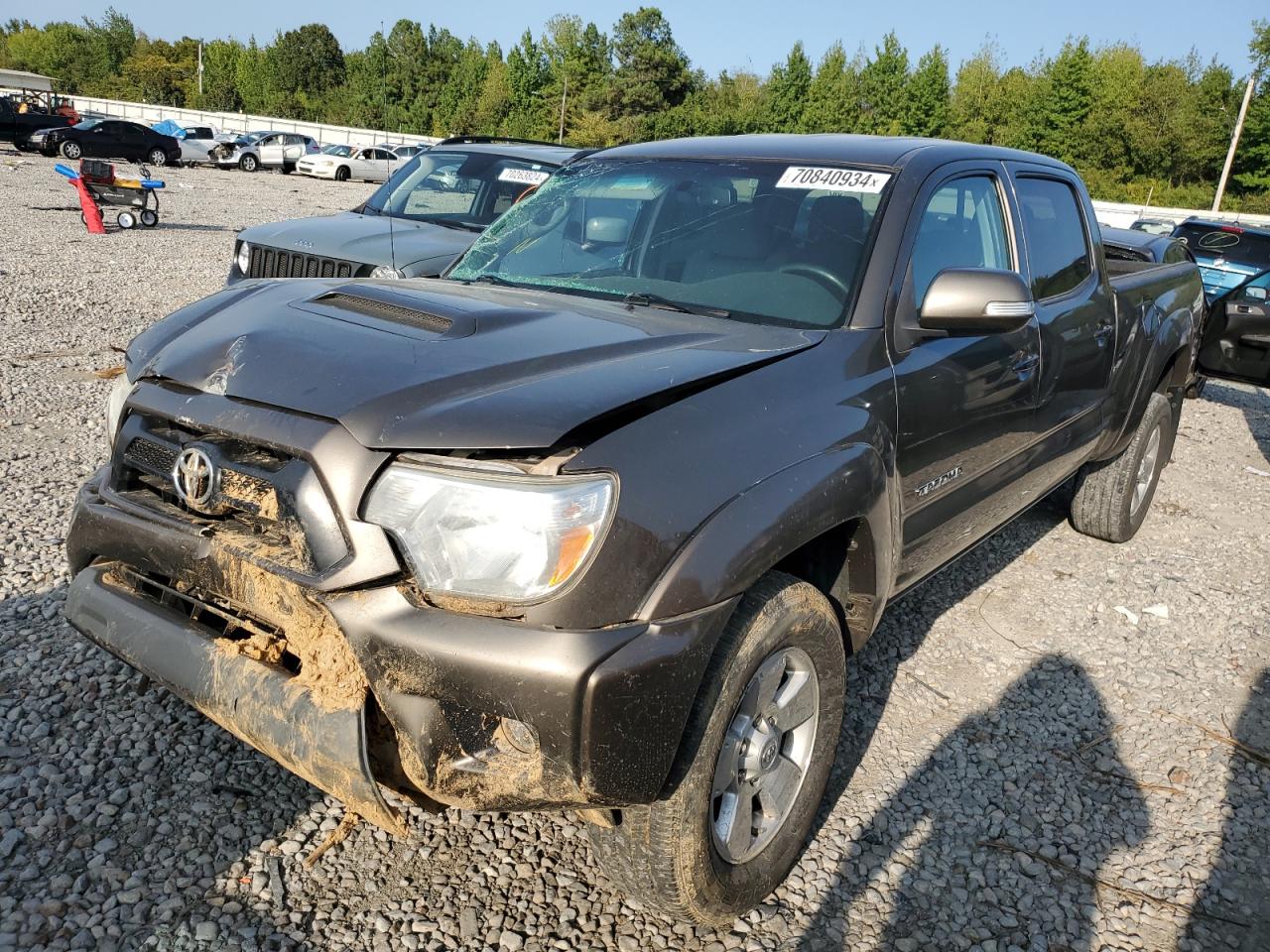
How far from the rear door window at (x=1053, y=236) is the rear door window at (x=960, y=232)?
22 centimetres

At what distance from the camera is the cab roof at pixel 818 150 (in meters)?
3.26

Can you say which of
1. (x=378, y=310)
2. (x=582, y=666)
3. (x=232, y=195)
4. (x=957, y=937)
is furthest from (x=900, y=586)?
(x=232, y=195)

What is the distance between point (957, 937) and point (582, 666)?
1407 millimetres

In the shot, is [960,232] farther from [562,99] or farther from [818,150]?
[562,99]

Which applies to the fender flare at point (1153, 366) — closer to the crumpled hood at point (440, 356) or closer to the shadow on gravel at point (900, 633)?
the shadow on gravel at point (900, 633)

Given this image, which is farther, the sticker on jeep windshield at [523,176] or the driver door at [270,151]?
the driver door at [270,151]

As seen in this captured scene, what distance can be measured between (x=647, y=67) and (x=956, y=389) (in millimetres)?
79856

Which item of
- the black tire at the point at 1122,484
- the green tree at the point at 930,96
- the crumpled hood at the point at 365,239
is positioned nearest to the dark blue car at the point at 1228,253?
the black tire at the point at 1122,484

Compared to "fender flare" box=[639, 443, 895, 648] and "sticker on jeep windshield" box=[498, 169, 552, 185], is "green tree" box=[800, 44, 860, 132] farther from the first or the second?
"fender flare" box=[639, 443, 895, 648]

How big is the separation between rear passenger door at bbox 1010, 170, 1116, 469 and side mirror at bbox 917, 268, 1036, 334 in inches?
35.4

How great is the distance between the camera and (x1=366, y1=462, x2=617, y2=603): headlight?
1.88 meters

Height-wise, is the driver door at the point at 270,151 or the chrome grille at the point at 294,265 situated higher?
the driver door at the point at 270,151

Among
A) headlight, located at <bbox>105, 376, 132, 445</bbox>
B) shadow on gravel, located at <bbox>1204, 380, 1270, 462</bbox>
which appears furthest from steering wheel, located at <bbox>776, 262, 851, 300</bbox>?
shadow on gravel, located at <bbox>1204, 380, 1270, 462</bbox>

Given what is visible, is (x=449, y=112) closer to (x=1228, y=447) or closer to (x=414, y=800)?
(x=1228, y=447)
